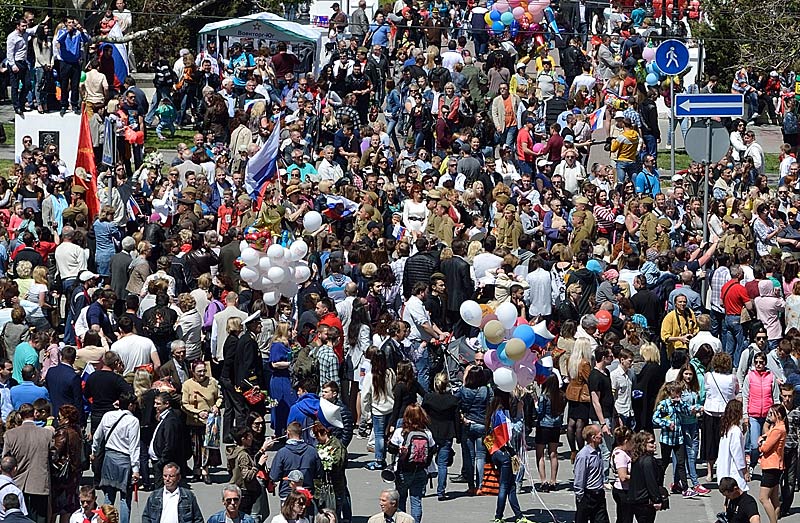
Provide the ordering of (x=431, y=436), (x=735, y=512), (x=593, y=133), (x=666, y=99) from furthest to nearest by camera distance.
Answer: (x=666, y=99) < (x=593, y=133) < (x=431, y=436) < (x=735, y=512)

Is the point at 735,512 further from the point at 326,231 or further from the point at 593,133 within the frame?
the point at 593,133

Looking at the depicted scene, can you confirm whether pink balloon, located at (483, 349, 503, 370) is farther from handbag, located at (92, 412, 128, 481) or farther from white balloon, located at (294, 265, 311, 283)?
white balloon, located at (294, 265, 311, 283)

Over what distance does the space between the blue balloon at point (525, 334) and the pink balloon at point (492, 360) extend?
0.28m

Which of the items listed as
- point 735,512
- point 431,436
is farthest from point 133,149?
point 735,512

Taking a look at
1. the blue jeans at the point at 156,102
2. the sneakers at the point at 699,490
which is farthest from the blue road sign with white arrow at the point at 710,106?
the blue jeans at the point at 156,102

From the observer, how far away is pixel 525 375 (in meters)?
15.7

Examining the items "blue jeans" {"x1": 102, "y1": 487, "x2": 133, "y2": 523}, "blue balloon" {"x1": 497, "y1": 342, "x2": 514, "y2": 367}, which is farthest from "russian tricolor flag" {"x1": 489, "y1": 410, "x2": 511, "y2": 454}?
"blue jeans" {"x1": 102, "y1": 487, "x2": 133, "y2": 523}

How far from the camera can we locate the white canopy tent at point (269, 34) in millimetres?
34094

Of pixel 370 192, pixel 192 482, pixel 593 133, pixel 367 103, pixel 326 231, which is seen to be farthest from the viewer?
pixel 367 103

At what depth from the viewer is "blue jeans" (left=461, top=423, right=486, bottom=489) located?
1582cm

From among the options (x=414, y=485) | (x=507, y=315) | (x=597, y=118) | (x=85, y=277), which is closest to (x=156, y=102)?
(x=597, y=118)

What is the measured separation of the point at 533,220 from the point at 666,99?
10.3 meters

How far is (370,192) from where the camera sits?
23.0 meters

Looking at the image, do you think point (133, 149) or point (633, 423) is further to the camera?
point (133, 149)
